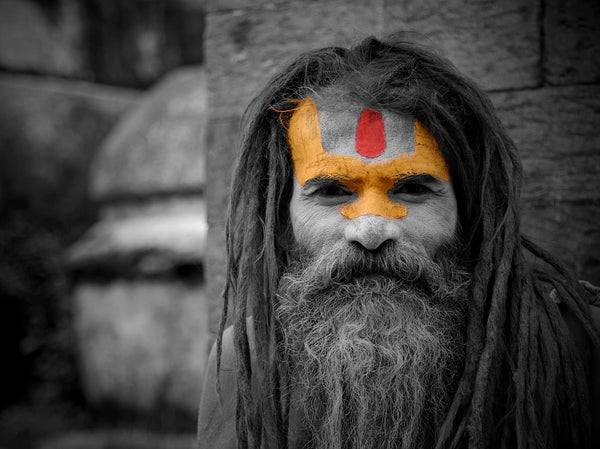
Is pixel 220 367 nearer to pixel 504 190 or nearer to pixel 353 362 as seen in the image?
pixel 353 362

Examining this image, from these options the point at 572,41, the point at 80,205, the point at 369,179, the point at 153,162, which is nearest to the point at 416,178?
the point at 369,179

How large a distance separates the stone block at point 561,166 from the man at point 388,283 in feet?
1.43

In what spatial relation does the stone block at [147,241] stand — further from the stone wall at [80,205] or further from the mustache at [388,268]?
the mustache at [388,268]

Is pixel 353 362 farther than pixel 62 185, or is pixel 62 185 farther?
pixel 62 185

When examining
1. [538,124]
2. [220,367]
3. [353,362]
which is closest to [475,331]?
[353,362]

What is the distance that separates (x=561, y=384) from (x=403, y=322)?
1.50 ft

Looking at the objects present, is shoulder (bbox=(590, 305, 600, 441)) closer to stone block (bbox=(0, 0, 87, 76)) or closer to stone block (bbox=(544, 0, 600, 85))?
stone block (bbox=(544, 0, 600, 85))

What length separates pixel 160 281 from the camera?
162 inches

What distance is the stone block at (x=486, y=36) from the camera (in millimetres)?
2225

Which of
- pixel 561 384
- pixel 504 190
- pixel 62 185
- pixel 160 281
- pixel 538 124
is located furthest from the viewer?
pixel 62 185

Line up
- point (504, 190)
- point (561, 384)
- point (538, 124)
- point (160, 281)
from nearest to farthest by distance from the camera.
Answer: point (561, 384) < point (504, 190) < point (538, 124) < point (160, 281)

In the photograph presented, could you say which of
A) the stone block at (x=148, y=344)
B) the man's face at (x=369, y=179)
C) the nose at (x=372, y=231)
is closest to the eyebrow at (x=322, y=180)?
the man's face at (x=369, y=179)

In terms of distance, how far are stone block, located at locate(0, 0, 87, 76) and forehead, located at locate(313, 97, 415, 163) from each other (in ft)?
16.1

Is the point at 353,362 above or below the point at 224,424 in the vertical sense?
above
